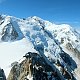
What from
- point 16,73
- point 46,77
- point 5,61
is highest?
point 5,61

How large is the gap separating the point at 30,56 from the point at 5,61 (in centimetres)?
1772

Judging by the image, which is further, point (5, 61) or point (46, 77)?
point (5, 61)

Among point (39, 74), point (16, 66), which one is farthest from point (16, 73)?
point (39, 74)

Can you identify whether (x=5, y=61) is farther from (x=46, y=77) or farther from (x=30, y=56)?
(x=46, y=77)

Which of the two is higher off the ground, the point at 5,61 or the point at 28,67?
the point at 5,61

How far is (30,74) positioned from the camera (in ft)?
587

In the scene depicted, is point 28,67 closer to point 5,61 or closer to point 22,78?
point 22,78

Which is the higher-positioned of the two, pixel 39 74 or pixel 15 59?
pixel 15 59

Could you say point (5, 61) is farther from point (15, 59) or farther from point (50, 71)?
point (50, 71)

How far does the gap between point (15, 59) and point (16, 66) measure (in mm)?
9538

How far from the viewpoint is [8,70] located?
188500 mm

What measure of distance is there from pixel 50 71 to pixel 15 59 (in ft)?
85.1

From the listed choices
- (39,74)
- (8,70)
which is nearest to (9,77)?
(8,70)

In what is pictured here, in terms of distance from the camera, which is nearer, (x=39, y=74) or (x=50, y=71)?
(x=39, y=74)
